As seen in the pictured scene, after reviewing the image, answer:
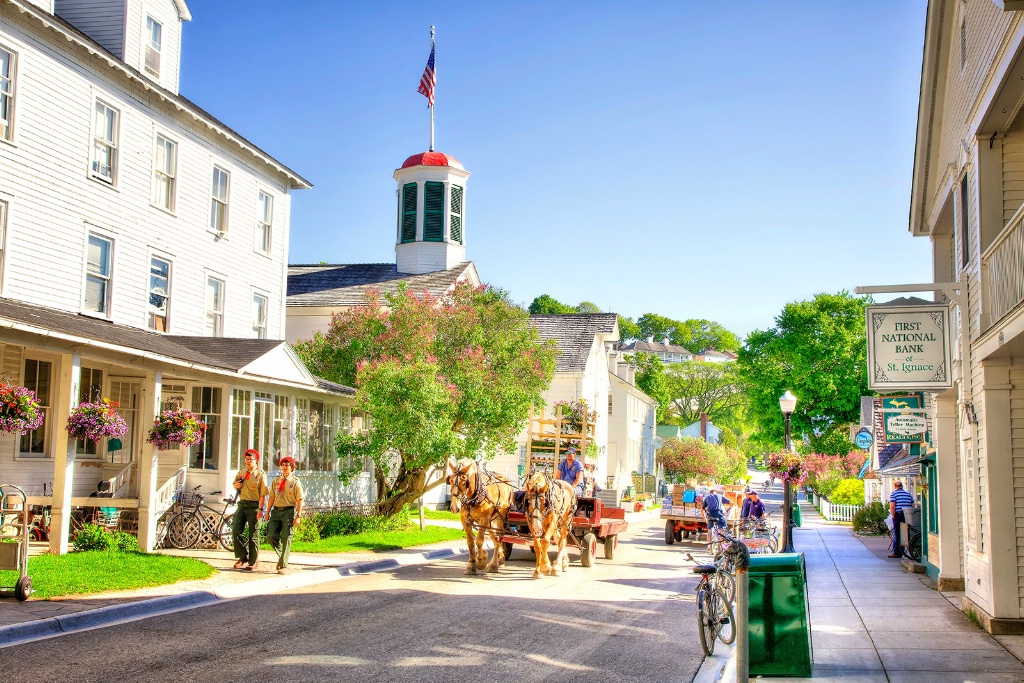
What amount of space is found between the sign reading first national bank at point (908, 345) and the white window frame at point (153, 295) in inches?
643

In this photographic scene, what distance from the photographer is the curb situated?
1060cm

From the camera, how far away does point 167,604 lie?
43.1ft

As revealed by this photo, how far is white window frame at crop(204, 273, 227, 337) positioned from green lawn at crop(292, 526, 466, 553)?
6923mm

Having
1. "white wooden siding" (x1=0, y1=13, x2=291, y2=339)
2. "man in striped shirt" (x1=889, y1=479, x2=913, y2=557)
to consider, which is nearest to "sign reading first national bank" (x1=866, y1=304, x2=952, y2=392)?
"man in striped shirt" (x1=889, y1=479, x2=913, y2=557)

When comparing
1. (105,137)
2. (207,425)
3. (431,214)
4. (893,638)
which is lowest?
(893,638)

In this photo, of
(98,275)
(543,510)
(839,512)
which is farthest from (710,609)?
(839,512)

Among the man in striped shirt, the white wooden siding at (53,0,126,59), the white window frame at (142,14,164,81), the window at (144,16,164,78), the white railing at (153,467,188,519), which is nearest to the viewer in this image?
the white railing at (153,467,188,519)

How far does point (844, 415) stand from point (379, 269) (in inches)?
1284

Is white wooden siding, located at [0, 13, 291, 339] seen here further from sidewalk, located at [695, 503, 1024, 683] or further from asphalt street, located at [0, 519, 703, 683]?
sidewalk, located at [695, 503, 1024, 683]

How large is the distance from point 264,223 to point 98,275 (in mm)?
7576

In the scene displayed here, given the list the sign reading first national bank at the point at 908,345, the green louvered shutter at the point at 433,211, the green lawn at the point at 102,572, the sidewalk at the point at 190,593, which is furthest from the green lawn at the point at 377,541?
the green louvered shutter at the point at 433,211

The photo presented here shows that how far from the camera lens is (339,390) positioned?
25.0 m

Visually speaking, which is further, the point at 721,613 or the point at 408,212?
the point at 408,212

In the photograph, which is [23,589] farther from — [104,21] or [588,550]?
[104,21]
